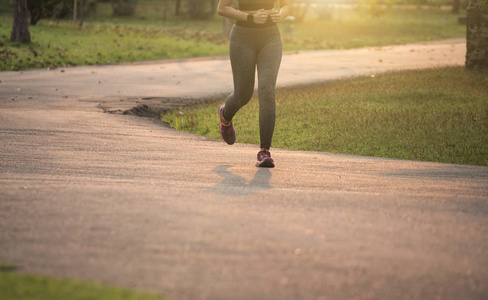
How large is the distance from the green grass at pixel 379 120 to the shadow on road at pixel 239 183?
2.32 meters

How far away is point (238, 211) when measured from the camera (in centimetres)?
424

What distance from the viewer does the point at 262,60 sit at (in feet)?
20.0

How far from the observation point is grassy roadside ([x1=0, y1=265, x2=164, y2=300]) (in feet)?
8.90

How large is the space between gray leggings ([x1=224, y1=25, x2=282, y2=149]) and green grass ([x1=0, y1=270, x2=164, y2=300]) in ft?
11.5

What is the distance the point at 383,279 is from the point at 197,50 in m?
20.7

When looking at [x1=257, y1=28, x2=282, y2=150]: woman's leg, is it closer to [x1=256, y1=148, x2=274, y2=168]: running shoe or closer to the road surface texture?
[x1=256, y1=148, x2=274, y2=168]: running shoe

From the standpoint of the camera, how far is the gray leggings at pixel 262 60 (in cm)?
607

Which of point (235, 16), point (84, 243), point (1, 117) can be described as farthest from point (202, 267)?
point (1, 117)

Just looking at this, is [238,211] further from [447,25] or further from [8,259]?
[447,25]

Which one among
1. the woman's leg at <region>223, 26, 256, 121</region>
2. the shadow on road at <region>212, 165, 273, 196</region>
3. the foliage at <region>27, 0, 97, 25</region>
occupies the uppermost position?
the woman's leg at <region>223, 26, 256, 121</region>

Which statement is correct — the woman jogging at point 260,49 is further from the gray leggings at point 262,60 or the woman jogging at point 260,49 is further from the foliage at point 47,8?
the foliage at point 47,8

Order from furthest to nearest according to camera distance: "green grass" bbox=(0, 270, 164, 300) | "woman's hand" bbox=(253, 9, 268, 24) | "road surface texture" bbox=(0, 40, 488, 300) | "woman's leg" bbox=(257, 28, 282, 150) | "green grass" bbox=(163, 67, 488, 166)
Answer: "green grass" bbox=(163, 67, 488, 166), "woman's leg" bbox=(257, 28, 282, 150), "woman's hand" bbox=(253, 9, 268, 24), "road surface texture" bbox=(0, 40, 488, 300), "green grass" bbox=(0, 270, 164, 300)

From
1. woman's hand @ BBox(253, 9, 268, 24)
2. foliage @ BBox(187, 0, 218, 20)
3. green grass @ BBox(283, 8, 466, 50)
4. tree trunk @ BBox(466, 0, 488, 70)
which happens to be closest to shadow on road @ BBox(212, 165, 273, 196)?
woman's hand @ BBox(253, 9, 268, 24)

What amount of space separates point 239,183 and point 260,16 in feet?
5.31
